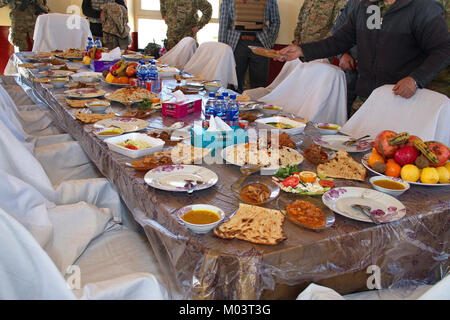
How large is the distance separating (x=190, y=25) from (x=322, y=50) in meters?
2.92

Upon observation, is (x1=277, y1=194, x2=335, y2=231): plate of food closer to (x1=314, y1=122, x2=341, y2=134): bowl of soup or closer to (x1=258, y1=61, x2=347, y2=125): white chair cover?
(x1=314, y1=122, x2=341, y2=134): bowl of soup

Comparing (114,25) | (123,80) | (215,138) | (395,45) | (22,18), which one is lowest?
(215,138)

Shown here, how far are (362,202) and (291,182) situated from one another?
22 centimetres

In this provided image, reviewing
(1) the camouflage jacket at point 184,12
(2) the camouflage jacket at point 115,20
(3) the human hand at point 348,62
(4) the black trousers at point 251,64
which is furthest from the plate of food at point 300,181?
(2) the camouflage jacket at point 115,20

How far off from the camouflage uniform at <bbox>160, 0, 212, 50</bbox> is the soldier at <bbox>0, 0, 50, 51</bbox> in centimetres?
209

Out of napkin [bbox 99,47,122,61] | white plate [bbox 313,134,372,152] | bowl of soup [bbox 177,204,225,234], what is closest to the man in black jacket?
white plate [bbox 313,134,372,152]

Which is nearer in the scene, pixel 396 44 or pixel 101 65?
pixel 396 44

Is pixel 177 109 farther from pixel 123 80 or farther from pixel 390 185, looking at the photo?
pixel 390 185

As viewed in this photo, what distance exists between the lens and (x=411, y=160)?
1.30 metres

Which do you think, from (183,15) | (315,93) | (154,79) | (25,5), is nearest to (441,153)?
(315,93)

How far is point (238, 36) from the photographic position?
437cm

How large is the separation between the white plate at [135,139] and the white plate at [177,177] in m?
0.18

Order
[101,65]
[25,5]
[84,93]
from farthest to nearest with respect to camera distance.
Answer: [25,5] < [101,65] < [84,93]
